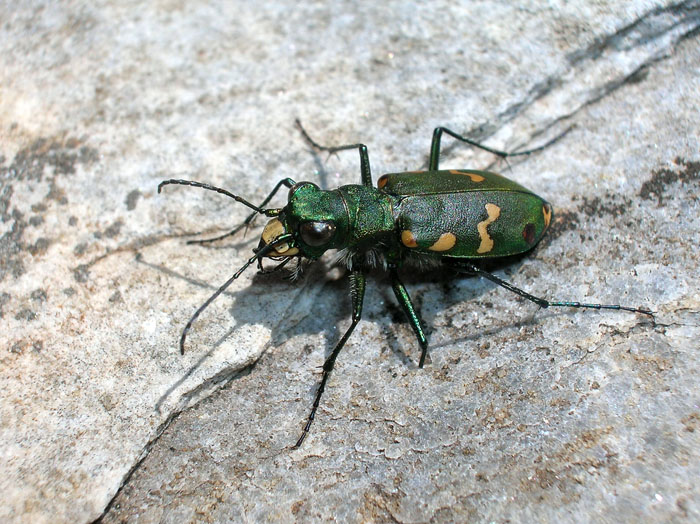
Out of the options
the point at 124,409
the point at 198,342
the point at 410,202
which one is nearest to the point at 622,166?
the point at 410,202

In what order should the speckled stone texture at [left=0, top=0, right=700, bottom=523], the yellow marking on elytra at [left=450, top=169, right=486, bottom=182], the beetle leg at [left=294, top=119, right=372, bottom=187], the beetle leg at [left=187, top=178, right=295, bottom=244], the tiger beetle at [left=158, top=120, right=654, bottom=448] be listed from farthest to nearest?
1. the beetle leg at [left=294, top=119, right=372, bottom=187]
2. the beetle leg at [left=187, top=178, right=295, bottom=244]
3. the yellow marking on elytra at [left=450, top=169, right=486, bottom=182]
4. the tiger beetle at [left=158, top=120, right=654, bottom=448]
5. the speckled stone texture at [left=0, top=0, right=700, bottom=523]

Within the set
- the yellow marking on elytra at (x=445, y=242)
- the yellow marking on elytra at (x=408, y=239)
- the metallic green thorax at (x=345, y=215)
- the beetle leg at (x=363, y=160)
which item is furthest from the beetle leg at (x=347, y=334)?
the beetle leg at (x=363, y=160)

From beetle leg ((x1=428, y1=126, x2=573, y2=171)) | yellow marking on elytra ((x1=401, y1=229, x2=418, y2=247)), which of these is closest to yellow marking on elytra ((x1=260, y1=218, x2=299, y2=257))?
yellow marking on elytra ((x1=401, y1=229, x2=418, y2=247))

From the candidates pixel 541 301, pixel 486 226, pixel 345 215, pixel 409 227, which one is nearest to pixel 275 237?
pixel 345 215

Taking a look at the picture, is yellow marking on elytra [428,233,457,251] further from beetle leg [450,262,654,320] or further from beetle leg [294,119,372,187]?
beetle leg [294,119,372,187]

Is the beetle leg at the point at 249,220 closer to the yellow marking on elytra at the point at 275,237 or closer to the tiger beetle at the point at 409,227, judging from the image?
the tiger beetle at the point at 409,227

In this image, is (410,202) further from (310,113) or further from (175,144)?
(175,144)
